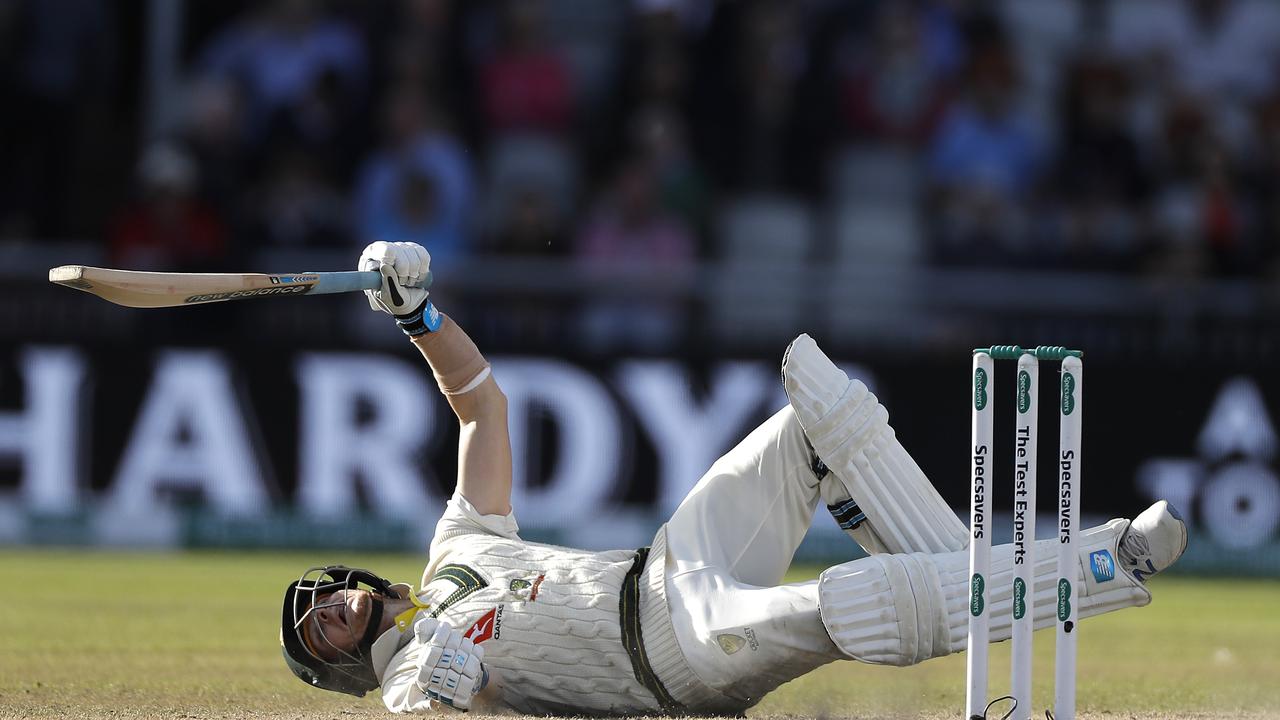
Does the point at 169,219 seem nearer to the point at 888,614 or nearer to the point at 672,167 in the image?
the point at 672,167

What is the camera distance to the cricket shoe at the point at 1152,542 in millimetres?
4516

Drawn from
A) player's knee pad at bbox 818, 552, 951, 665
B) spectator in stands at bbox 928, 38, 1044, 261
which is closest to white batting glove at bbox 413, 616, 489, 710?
player's knee pad at bbox 818, 552, 951, 665

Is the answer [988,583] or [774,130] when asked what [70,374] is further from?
[988,583]

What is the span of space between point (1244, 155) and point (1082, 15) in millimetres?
1968

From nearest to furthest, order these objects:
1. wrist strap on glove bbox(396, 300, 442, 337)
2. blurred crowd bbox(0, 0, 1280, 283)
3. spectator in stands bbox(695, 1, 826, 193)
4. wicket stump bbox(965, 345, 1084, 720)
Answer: wicket stump bbox(965, 345, 1084, 720), wrist strap on glove bbox(396, 300, 442, 337), blurred crowd bbox(0, 0, 1280, 283), spectator in stands bbox(695, 1, 826, 193)

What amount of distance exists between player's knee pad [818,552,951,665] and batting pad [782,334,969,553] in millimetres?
396

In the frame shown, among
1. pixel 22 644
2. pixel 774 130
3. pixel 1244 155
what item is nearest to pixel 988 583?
pixel 22 644

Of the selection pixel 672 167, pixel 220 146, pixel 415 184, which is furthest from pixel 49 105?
pixel 672 167

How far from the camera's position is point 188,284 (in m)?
5.18

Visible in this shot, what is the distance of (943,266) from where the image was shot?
1220 cm

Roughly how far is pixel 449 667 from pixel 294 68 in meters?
8.78

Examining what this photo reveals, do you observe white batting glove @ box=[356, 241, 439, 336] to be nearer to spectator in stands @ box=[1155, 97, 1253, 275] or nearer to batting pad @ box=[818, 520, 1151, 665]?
batting pad @ box=[818, 520, 1151, 665]

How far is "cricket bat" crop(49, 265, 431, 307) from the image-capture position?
Answer: 4.91 meters

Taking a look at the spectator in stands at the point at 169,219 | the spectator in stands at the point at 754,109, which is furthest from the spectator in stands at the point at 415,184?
the spectator in stands at the point at 754,109
